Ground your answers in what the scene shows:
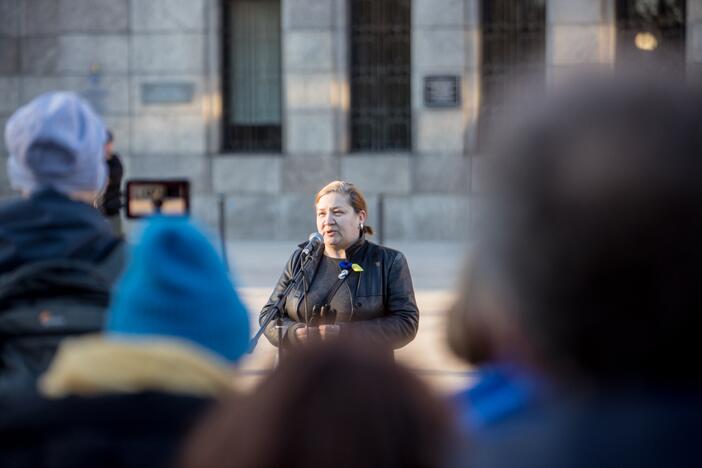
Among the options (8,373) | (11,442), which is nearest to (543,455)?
(11,442)

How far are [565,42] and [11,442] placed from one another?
18.3m

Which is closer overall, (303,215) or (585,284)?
(585,284)

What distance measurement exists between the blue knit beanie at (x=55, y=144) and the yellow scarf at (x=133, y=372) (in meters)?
1.02

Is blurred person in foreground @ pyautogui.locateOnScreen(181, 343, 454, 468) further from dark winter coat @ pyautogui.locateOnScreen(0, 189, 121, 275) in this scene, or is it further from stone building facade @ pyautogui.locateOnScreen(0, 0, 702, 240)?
stone building facade @ pyautogui.locateOnScreen(0, 0, 702, 240)

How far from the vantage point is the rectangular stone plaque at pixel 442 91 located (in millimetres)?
19641

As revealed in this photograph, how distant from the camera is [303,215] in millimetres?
20203

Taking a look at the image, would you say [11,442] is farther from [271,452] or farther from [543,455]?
[543,455]

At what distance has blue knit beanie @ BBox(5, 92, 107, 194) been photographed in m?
2.94

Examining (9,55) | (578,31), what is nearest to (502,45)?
(578,31)

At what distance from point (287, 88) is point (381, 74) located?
1.55 m

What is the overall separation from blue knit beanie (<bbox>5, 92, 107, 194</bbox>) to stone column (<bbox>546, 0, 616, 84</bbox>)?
16.9m

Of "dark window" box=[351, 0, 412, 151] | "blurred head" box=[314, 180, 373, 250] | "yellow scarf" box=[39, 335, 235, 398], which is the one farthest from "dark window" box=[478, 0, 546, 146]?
"yellow scarf" box=[39, 335, 235, 398]

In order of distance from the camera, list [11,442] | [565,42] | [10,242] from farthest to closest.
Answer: [565,42], [10,242], [11,442]

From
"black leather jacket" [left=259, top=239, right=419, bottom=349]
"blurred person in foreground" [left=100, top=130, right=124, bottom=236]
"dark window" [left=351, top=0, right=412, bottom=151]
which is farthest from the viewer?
"dark window" [left=351, top=0, right=412, bottom=151]
